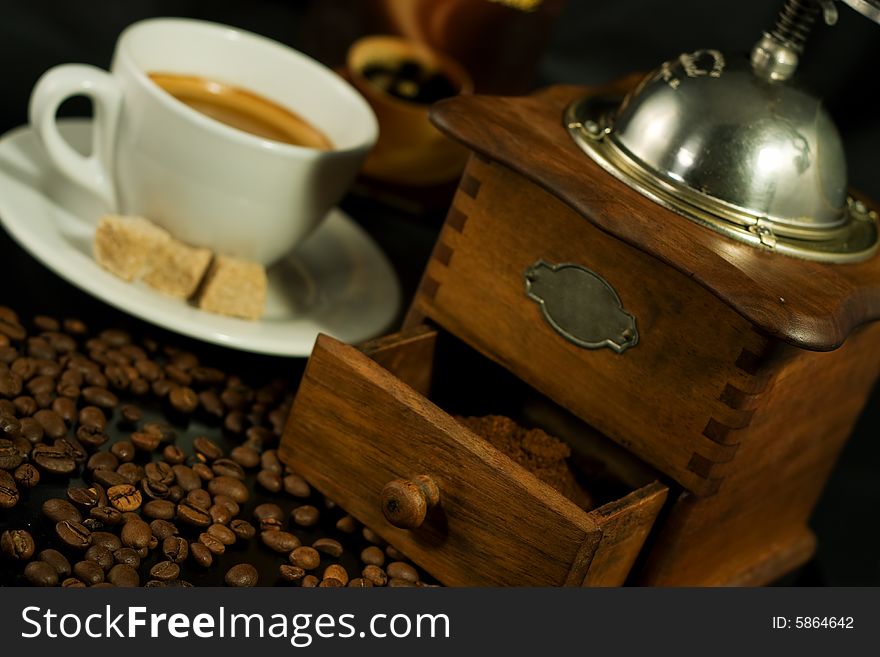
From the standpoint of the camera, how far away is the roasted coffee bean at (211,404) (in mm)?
1488

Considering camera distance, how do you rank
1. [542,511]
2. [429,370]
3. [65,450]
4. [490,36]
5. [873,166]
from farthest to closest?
[873,166] → [490,36] → [429,370] → [65,450] → [542,511]

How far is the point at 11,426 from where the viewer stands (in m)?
1.30

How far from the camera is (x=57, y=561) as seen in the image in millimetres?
1176

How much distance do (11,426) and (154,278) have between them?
0.33 m

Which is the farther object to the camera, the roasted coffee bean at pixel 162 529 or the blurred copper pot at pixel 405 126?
the blurred copper pot at pixel 405 126

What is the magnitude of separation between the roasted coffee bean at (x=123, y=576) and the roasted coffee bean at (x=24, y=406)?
0.80 feet

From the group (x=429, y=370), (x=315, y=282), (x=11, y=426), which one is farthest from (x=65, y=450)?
(x=315, y=282)

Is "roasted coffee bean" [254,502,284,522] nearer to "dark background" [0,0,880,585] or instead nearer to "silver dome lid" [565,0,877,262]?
"dark background" [0,0,880,585]

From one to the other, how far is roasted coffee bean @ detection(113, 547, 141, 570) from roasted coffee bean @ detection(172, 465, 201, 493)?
13 cm

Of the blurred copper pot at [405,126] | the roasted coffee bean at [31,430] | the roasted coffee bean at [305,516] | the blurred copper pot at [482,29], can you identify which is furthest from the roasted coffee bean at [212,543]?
the blurred copper pot at [482,29]

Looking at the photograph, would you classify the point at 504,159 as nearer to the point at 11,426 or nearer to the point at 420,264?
the point at 11,426

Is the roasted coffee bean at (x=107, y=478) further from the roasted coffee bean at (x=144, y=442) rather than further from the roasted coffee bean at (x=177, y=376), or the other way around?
the roasted coffee bean at (x=177, y=376)

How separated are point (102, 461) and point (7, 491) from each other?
12 centimetres

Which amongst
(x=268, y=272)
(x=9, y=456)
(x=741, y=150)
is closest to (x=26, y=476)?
A: (x=9, y=456)
